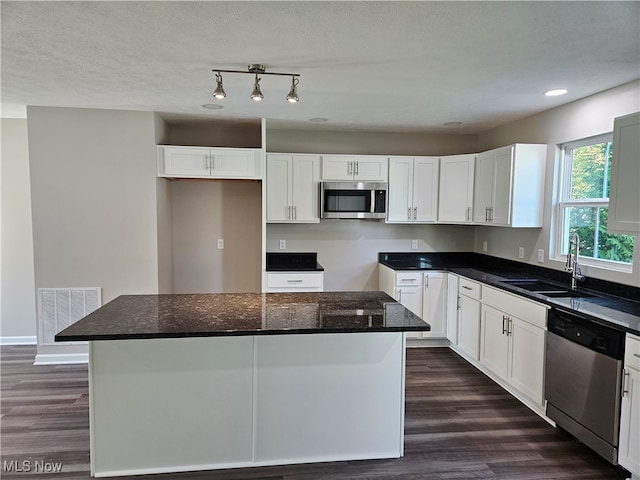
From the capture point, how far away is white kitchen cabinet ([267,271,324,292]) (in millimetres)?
4090

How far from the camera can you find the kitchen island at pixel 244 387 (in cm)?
216

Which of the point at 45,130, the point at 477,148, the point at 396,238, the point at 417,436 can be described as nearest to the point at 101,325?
the point at 417,436

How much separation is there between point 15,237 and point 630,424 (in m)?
5.68

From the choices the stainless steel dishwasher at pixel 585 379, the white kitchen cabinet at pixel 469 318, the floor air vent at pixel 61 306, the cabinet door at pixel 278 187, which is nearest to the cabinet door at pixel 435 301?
the white kitchen cabinet at pixel 469 318

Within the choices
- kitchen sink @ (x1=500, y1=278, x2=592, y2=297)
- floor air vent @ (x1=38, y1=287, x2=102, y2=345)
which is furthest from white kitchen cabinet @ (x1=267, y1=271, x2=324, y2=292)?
kitchen sink @ (x1=500, y1=278, x2=592, y2=297)

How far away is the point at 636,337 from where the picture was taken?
6.85 feet

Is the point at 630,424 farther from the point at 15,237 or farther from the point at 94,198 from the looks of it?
the point at 15,237

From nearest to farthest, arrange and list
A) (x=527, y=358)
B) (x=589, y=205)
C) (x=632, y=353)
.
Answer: (x=632, y=353), (x=527, y=358), (x=589, y=205)

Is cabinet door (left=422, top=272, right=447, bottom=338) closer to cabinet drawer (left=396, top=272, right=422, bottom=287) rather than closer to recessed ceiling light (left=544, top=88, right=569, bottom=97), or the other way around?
cabinet drawer (left=396, top=272, right=422, bottom=287)

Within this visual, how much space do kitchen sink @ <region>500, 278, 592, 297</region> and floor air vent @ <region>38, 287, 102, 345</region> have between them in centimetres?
396

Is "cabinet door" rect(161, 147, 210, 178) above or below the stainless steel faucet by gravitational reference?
above

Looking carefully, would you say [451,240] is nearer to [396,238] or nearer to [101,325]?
[396,238]

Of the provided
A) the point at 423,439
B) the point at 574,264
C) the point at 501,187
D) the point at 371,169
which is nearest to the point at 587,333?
the point at 574,264

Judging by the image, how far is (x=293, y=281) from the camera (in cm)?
411
